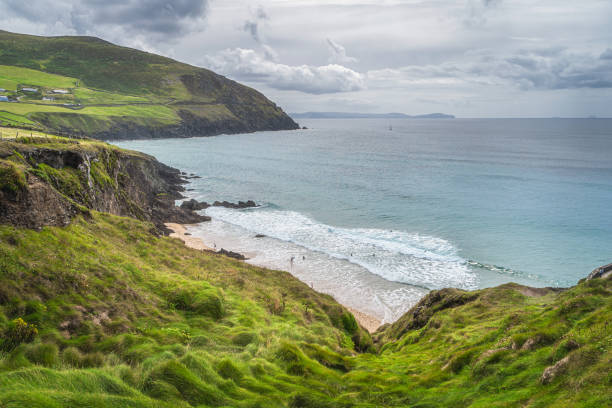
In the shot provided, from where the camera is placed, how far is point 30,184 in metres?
17.6

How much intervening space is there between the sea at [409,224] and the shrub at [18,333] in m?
28.0

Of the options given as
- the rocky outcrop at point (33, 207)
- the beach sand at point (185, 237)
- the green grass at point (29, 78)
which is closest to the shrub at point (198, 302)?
the rocky outcrop at point (33, 207)

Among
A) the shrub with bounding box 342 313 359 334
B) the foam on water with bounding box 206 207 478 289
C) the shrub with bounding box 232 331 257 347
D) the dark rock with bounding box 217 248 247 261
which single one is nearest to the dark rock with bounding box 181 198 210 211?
the foam on water with bounding box 206 207 478 289

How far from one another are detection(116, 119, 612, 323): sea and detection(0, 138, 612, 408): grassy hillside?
1895 cm

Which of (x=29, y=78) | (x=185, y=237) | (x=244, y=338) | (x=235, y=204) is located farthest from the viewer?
(x=29, y=78)

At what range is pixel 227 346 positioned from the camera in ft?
44.3

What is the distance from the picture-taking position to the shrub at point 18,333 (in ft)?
33.6

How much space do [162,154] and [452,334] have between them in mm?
131990

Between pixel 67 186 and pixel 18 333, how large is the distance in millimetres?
20712

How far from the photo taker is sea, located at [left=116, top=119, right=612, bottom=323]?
134 ft

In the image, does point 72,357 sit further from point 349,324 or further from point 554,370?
point 349,324

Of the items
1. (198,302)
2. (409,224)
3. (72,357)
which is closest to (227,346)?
(198,302)

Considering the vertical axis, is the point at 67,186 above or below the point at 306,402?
above

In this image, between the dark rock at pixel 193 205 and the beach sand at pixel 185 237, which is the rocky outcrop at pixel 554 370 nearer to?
the beach sand at pixel 185 237
